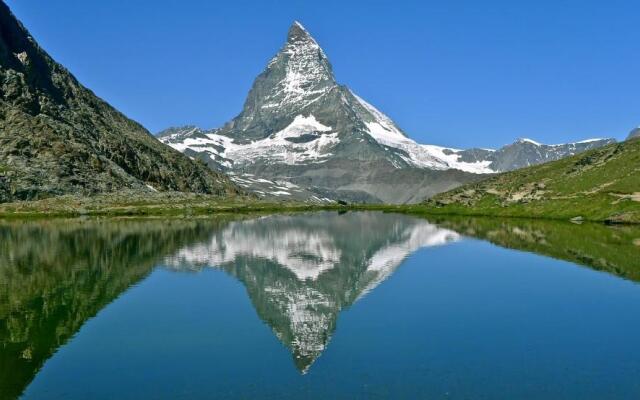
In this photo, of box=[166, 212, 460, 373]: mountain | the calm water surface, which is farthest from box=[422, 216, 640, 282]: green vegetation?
box=[166, 212, 460, 373]: mountain

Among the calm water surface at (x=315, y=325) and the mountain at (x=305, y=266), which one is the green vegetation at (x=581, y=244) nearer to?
the calm water surface at (x=315, y=325)

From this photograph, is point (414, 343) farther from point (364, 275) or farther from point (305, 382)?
point (364, 275)

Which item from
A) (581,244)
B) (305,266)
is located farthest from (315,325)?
(581,244)

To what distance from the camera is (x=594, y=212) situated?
6649 inches

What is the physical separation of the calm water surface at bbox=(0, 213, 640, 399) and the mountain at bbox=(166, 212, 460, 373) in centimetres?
36

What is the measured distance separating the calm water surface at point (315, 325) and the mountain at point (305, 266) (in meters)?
0.36

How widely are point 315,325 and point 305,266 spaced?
3457 cm

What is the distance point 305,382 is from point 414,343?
10346mm

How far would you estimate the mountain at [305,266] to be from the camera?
4528 centimetres

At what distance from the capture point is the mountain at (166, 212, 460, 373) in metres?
45.3

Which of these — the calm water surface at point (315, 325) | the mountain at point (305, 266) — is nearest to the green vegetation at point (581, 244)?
the calm water surface at point (315, 325)

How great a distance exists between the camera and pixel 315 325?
45219 millimetres

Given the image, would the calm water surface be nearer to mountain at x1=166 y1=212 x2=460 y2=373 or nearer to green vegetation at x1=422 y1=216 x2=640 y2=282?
mountain at x1=166 y1=212 x2=460 y2=373

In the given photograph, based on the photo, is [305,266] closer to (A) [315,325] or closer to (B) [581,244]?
(A) [315,325]
